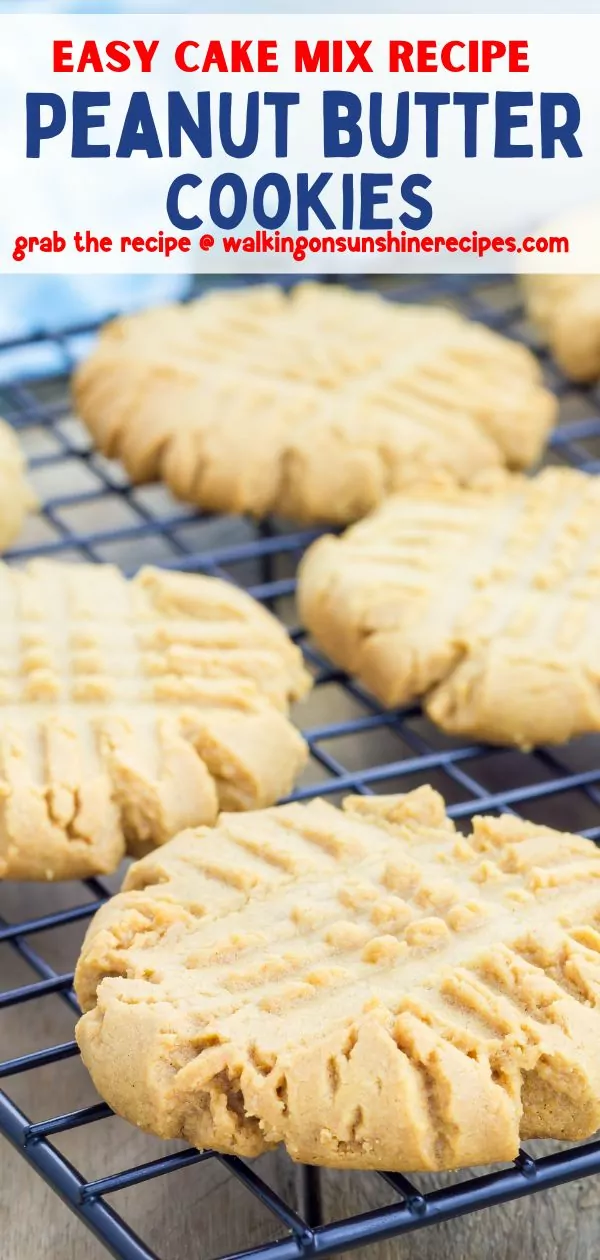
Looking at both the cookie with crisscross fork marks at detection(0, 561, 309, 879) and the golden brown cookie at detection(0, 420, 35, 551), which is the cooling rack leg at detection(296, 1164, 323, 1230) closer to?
the cookie with crisscross fork marks at detection(0, 561, 309, 879)

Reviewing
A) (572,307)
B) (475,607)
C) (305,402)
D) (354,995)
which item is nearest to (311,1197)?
(354,995)

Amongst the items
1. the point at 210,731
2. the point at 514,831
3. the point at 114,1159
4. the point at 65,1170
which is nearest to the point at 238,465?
the point at 210,731

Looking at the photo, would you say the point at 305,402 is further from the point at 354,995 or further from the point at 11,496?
the point at 354,995

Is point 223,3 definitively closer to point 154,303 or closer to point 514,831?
point 154,303

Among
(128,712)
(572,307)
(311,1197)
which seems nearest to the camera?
(311,1197)

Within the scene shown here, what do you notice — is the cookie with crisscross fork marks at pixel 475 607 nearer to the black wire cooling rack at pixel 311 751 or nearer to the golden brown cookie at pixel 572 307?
the black wire cooling rack at pixel 311 751

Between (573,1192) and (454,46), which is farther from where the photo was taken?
(454,46)
